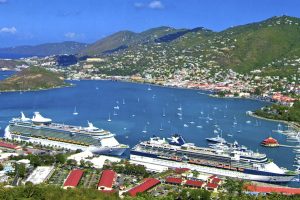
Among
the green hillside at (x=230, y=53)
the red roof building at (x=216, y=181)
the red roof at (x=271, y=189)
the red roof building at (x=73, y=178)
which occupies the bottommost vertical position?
the red roof at (x=271, y=189)

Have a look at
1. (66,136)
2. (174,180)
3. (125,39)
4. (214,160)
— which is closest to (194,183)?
(174,180)

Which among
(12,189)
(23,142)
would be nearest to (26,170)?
(12,189)

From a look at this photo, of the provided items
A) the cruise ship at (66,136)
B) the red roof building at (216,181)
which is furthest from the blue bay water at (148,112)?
the red roof building at (216,181)

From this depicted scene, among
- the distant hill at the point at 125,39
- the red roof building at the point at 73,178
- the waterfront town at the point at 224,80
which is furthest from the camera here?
the distant hill at the point at 125,39

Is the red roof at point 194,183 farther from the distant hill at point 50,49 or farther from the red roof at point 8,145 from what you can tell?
the distant hill at point 50,49

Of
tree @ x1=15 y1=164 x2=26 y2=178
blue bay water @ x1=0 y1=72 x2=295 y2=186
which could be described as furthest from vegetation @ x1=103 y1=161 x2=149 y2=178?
blue bay water @ x1=0 y1=72 x2=295 y2=186

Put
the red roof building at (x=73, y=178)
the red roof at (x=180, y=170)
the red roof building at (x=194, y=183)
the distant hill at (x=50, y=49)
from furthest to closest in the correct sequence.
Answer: the distant hill at (x=50, y=49) → the red roof at (x=180, y=170) → the red roof building at (x=194, y=183) → the red roof building at (x=73, y=178)
